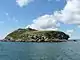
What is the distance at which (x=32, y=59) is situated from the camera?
83.1m

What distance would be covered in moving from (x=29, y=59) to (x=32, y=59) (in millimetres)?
1161

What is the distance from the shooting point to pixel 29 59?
82812 millimetres
